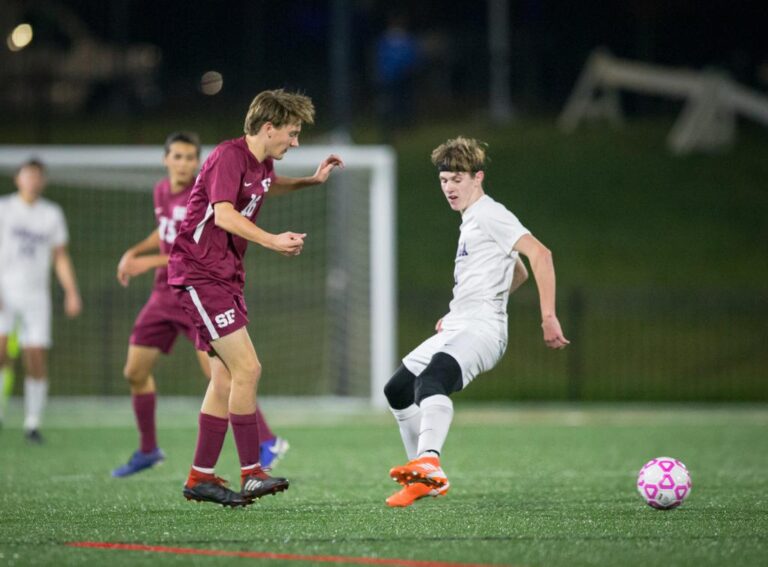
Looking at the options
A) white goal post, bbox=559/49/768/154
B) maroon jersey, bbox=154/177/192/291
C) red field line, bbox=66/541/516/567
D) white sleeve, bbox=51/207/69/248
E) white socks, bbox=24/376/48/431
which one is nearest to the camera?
red field line, bbox=66/541/516/567

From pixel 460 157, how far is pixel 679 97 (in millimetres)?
19758

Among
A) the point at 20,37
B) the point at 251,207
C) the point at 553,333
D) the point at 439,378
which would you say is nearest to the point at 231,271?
the point at 251,207

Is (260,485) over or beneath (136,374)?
beneath

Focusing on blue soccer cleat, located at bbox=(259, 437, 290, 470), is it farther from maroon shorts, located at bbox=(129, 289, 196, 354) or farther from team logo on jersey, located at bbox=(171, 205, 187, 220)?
team logo on jersey, located at bbox=(171, 205, 187, 220)

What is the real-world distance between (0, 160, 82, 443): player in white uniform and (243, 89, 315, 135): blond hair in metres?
4.75

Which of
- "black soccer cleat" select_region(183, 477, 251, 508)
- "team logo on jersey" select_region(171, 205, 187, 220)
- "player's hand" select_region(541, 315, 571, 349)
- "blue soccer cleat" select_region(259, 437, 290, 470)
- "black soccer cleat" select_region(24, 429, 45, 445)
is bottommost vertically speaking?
"black soccer cleat" select_region(24, 429, 45, 445)

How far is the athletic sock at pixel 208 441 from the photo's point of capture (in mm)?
6488

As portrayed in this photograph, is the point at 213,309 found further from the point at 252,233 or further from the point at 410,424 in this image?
the point at 410,424

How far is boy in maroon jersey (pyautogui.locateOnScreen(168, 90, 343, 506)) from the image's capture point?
20.6ft

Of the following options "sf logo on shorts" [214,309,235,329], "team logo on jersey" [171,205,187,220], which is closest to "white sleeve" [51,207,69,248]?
"team logo on jersey" [171,205,187,220]

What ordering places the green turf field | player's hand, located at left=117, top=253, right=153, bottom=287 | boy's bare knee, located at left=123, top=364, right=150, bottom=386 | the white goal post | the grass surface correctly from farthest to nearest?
the white goal post → the grass surface → boy's bare knee, located at left=123, top=364, right=150, bottom=386 → player's hand, located at left=117, top=253, right=153, bottom=287 → the green turf field

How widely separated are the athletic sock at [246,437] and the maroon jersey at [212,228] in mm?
649

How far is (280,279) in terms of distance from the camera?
59.6 feet

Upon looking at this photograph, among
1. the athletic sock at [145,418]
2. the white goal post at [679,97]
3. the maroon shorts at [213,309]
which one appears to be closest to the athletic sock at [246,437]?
the maroon shorts at [213,309]
